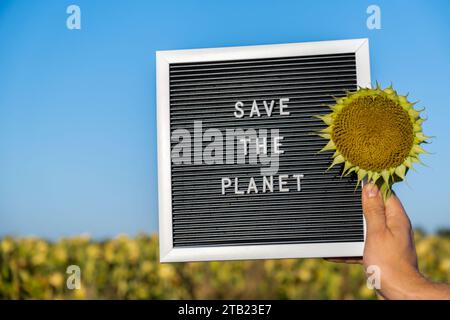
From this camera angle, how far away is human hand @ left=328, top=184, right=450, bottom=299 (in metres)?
3.06

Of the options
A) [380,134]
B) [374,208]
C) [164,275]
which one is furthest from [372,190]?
[164,275]

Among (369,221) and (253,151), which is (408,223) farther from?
(253,151)

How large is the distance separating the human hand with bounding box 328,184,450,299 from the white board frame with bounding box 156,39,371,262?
354 millimetres

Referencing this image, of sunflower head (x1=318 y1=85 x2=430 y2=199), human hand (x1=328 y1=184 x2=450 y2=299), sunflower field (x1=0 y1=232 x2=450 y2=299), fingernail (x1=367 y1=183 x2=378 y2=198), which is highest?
sunflower head (x1=318 y1=85 x2=430 y2=199)

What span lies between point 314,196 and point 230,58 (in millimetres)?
917

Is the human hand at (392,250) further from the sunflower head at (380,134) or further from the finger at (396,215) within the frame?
the sunflower head at (380,134)

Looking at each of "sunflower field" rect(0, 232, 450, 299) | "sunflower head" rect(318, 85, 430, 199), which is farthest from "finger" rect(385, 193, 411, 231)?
"sunflower field" rect(0, 232, 450, 299)

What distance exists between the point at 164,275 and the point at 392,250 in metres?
3.30

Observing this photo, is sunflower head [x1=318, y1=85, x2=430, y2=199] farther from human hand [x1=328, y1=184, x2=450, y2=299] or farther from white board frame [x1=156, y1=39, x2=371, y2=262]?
white board frame [x1=156, y1=39, x2=371, y2=262]

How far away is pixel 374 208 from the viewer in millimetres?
3350

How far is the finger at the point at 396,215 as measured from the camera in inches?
130

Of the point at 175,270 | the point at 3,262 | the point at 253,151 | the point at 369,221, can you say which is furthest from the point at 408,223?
the point at 3,262

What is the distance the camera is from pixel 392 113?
3221 mm
